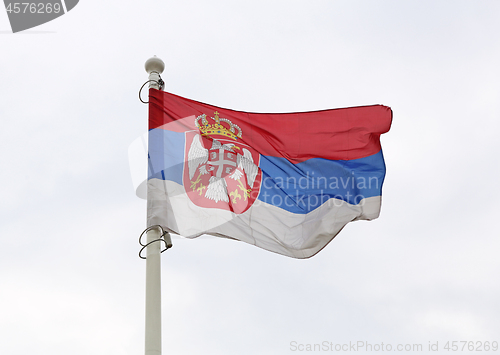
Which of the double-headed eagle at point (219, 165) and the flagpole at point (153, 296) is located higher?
the double-headed eagle at point (219, 165)

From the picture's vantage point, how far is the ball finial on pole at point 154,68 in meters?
12.4

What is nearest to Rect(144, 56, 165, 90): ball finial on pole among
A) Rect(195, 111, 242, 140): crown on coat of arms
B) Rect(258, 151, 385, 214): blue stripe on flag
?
Rect(195, 111, 242, 140): crown on coat of arms

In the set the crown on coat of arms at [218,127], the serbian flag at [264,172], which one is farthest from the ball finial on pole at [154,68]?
the crown on coat of arms at [218,127]

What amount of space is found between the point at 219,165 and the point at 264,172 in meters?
1.06

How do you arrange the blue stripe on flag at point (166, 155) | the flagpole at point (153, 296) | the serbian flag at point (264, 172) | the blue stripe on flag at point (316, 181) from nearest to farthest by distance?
1. the flagpole at point (153, 296)
2. the blue stripe on flag at point (166, 155)
3. the serbian flag at point (264, 172)
4. the blue stripe on flag at point (316, 181)

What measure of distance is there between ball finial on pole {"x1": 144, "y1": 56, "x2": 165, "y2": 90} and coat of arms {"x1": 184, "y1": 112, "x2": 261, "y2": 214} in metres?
1.08

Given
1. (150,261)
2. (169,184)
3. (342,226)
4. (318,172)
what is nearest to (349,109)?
(318,172)

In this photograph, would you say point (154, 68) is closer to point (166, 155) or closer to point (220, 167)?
point (166, 155)

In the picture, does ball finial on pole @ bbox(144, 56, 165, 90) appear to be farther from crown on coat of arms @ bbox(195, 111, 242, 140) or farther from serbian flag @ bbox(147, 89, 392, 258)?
crown on coat of arms @ bbox(195, 111, 242, 140)

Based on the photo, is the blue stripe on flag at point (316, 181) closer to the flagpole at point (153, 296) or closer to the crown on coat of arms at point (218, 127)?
the crown on coat of arms at point (218, 127)

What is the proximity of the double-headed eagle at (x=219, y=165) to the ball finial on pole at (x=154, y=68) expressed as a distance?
1.31 metres

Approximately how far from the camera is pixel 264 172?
Result: 507 inches

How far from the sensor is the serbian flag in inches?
453

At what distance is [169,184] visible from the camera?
1138cm
